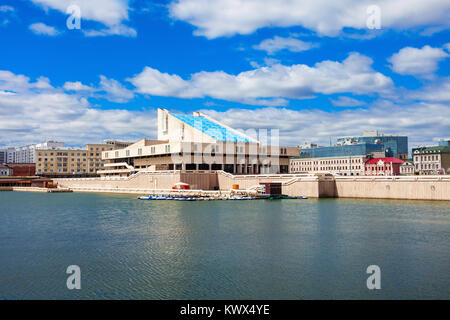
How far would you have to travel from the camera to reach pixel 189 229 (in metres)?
35.2

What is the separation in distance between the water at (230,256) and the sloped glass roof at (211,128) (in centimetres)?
5625

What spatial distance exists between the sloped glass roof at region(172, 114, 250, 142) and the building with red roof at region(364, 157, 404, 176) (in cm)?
3918

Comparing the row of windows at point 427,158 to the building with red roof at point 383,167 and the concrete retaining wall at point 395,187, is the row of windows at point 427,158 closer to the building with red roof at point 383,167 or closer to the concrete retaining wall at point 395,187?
the building with red roof at point 383,167

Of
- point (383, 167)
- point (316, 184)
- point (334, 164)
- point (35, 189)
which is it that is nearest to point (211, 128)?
point (316, 184)

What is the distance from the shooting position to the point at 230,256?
81.1ft

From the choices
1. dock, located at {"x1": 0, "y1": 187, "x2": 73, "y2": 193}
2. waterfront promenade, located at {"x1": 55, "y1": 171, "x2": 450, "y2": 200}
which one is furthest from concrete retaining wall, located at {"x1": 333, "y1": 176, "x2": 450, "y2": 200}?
dock, located at {"x1": 0, "y1": 187, "x2": 73, "y2": 193}

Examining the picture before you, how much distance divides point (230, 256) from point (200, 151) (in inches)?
2593

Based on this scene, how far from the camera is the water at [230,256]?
18.8 m

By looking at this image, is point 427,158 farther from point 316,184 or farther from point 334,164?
point 316,184

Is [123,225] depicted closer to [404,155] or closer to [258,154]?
[258,154]

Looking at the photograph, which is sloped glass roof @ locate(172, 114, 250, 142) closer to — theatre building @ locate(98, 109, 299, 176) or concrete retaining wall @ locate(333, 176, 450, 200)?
theatre building @ locate(98, 109, 299, 176)
